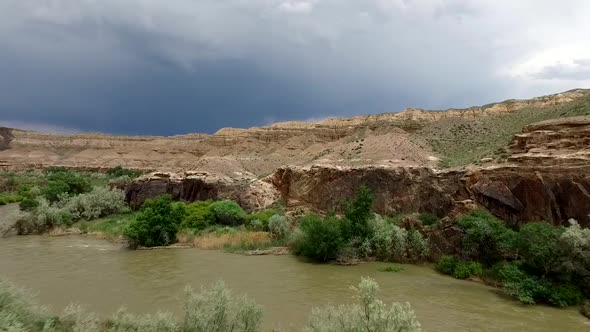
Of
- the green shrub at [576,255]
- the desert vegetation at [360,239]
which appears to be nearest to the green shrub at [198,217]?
the desert vegetation at [360,239]

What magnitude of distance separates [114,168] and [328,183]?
2342 inches

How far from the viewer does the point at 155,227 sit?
28297mm

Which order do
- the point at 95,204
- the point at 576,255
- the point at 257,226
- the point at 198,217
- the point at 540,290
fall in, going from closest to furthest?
the point at 540,290 → the point at 576,255 → the point at 257,226 → the point at 198,217 → the point at 95,204

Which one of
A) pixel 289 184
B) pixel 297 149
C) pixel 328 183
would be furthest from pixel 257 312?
pixel 297 149

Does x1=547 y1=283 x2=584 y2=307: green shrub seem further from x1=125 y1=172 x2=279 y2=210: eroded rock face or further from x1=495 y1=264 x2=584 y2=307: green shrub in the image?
x1=125 y1=172 x2=279 y2=210: eroded rock face

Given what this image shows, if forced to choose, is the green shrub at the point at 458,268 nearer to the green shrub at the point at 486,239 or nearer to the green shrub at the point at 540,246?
the green shrub at the point at 486,239

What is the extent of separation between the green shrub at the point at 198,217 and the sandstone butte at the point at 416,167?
19.0ft

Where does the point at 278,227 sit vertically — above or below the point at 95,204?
below

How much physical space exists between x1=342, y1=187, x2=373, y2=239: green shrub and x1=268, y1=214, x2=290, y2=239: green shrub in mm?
5919

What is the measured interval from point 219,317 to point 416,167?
25128mm

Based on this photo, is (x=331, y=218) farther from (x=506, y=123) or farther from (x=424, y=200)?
(x=506, y=123)

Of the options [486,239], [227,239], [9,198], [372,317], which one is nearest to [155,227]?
[227,239]

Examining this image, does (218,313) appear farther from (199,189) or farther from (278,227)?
(199,189)

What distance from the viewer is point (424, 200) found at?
29.0 metres
